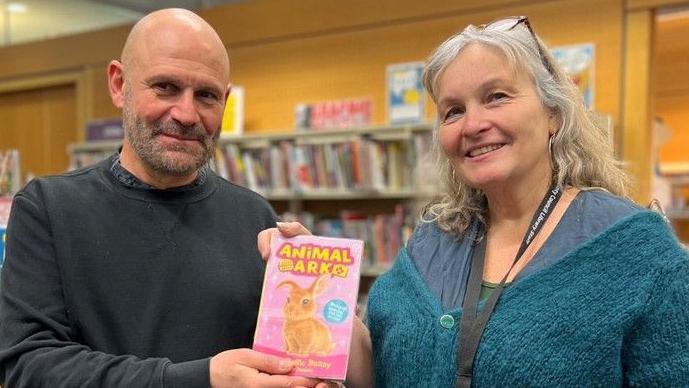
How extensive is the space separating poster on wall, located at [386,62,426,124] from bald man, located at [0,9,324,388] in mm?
3056

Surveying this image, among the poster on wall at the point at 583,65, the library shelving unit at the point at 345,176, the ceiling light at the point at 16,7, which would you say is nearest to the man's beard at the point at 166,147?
the library shelving unit at the point at 345,176

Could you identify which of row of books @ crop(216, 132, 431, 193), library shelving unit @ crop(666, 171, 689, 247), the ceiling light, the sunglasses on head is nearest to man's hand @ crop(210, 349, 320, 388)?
the sunglasses on head

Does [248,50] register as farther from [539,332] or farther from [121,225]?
[539,332]

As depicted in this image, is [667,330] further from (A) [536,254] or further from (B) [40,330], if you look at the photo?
(B) [40,330]

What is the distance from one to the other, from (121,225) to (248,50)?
13.5ft

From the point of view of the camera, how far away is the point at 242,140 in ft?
15.9

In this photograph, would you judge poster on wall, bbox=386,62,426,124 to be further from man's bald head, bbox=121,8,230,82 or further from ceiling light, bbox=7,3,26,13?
ceiling light, bbox=7,3,26,13

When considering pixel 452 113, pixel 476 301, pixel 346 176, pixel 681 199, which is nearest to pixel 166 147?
pixel 452 113

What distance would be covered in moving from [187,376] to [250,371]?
125 millimetres

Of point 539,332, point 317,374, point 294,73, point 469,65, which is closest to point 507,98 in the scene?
point 469,65

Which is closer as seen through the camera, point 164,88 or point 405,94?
point 164,88

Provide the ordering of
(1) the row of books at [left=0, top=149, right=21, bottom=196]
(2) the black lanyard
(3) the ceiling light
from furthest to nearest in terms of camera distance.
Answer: (3) the ceiling light, (1) the row of books at [left=0, top=149, right=21, bottom=196], (2) the black lanyard

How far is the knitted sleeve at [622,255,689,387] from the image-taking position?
127 centimetres

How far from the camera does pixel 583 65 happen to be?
400 cm
